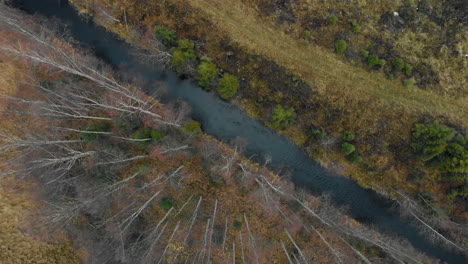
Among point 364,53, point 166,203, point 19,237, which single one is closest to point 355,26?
point 364,53

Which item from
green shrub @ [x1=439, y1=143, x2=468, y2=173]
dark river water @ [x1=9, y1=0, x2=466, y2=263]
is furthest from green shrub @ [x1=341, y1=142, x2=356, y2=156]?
green shrub @ [x1=439, y1=143, x2=468, y2=173]

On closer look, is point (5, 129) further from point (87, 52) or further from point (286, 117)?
point (286, 117)

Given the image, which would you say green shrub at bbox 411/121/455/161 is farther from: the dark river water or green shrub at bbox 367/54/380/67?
green shrub at bbox 367/54/380/67

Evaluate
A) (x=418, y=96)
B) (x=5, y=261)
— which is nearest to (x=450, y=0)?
(x=418, y=96)

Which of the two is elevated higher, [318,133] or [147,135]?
[318,133]

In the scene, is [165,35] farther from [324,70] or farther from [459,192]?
[459,192]
